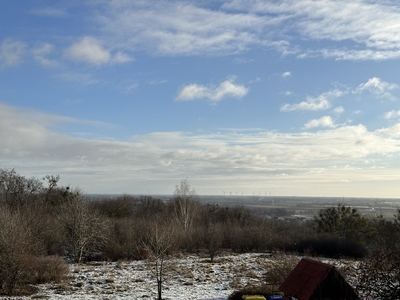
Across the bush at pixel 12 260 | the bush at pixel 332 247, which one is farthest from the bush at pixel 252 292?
the bush at pixel 332 247

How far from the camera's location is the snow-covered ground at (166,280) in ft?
69.5

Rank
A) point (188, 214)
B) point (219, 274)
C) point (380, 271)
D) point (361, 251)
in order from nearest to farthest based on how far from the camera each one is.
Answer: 1. point (380, 271)
2. point (219, 274)
3. point (361, 251)
4. point (188, 214)

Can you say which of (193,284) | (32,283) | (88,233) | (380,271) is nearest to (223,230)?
(88,233)

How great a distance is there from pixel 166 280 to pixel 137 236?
1712 cm

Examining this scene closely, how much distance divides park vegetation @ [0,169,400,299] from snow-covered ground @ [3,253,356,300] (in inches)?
40.9

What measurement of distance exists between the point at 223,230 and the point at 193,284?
23386 mm

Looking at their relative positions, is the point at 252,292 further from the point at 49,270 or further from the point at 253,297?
the point at 49,270

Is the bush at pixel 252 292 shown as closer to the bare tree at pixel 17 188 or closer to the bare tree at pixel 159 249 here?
the bare tree at pixel 159 249

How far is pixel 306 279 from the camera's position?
1551 centimetres

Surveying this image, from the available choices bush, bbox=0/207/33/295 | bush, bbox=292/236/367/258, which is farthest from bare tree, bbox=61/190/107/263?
bush, bbox=292/236/367/258

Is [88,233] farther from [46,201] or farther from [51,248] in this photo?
[46,201]

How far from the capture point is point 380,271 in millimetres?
12758

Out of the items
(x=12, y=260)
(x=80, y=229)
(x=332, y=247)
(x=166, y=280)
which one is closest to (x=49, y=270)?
(x=12, y=260)

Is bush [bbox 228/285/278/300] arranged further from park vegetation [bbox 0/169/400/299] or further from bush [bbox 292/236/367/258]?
bush [bbox 292/236/367/258]
